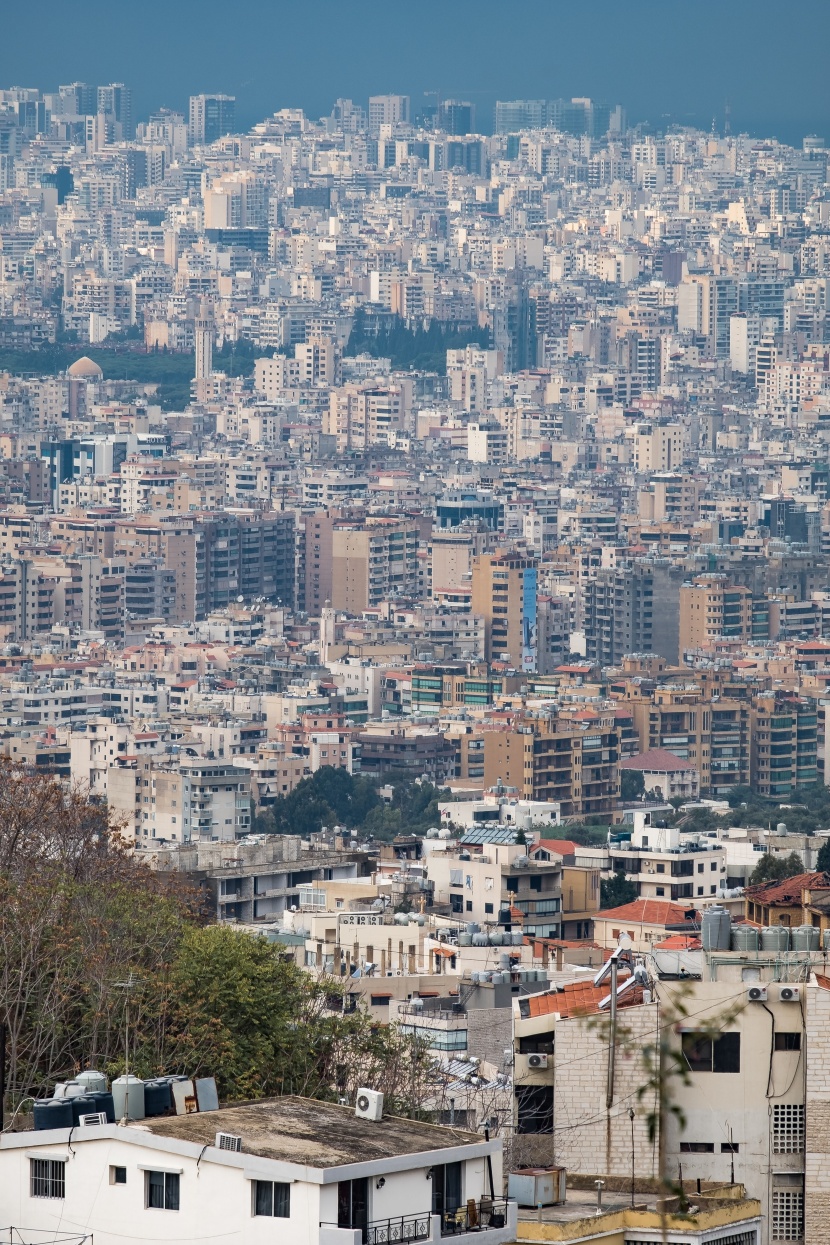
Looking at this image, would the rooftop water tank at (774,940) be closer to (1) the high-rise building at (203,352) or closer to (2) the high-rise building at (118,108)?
(1) the high-rise building at (203,352)

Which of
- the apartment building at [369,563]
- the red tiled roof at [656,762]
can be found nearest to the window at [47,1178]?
the red tiled roof at [656,762]

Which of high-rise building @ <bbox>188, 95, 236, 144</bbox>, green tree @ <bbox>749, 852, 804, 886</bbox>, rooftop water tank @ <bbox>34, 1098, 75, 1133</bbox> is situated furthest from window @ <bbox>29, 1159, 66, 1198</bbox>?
high-rise building @ <bbox>188, 95, 236, 144</bbox>

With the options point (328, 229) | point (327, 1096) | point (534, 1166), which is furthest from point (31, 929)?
point (328, 229)

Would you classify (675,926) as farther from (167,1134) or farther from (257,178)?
(257,178)

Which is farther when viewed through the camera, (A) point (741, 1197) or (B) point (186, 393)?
(B) point (186, 393)

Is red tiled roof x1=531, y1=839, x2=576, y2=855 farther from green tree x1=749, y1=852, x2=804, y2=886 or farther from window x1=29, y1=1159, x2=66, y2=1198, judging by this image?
window x1=29, y1=1159, x2=66, y2=1198

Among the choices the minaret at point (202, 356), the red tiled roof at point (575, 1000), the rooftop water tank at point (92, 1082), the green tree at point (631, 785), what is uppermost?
the minaret at point (202, 356)
